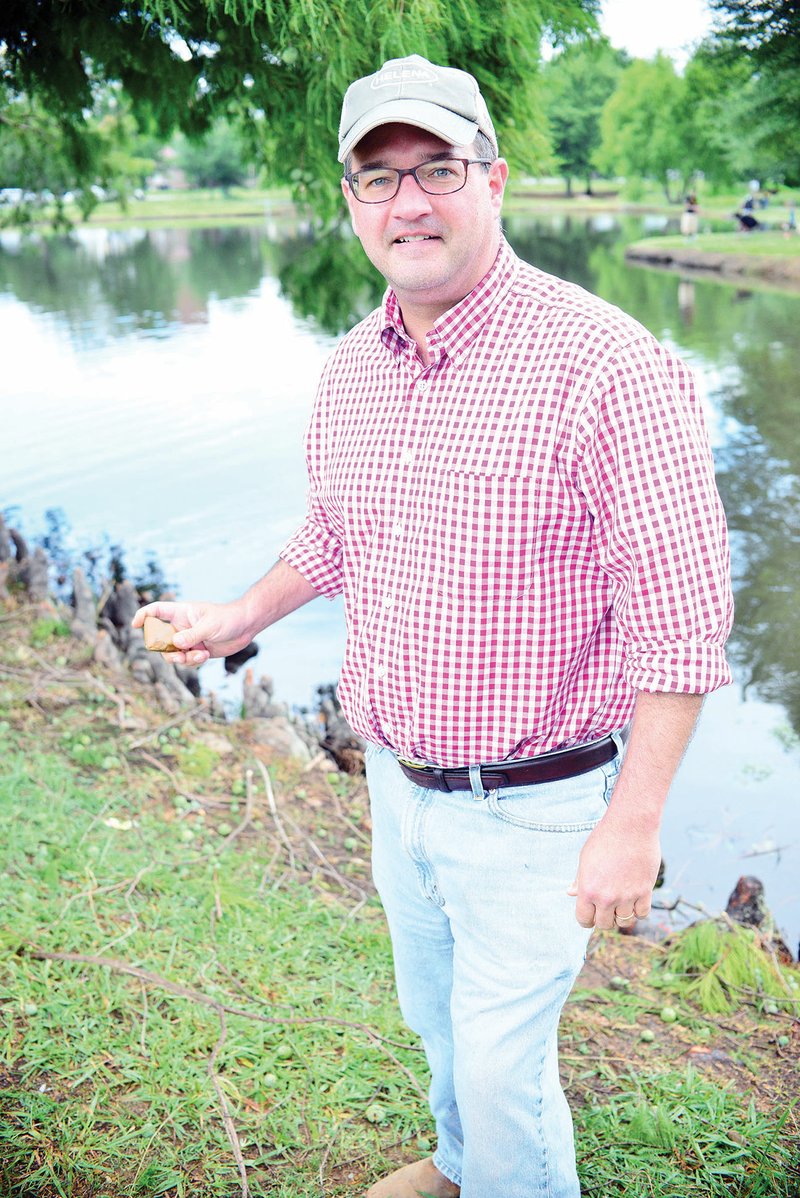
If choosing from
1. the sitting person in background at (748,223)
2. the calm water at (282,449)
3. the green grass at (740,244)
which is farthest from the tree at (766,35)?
the sitting person in background at (748,223)

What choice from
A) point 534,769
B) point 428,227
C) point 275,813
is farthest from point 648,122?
point 534,769

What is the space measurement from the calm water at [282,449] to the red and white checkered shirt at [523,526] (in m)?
3.52

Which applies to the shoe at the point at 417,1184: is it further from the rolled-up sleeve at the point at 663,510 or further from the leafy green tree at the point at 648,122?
the leafy green tree at the point at 648,122

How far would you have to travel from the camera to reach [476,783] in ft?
6.81

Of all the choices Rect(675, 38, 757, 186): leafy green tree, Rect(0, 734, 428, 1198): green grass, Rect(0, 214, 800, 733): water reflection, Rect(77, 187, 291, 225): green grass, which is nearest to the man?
Rect(0, 734, 428, 1198): green grass

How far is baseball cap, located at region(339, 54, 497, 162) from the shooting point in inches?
78.7

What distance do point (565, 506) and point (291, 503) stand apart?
10368mm

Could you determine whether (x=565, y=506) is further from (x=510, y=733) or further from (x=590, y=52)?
(x=590, y=52)

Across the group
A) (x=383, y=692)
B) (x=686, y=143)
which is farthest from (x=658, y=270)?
(x=383, y=692)

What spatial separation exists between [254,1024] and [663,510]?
2.28 metres

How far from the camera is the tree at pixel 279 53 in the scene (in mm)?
4152

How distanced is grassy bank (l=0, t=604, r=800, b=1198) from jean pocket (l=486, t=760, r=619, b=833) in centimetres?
123

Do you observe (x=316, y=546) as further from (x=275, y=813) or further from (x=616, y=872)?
(x=275, y=813)

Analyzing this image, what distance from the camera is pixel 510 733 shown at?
6.70 feet
